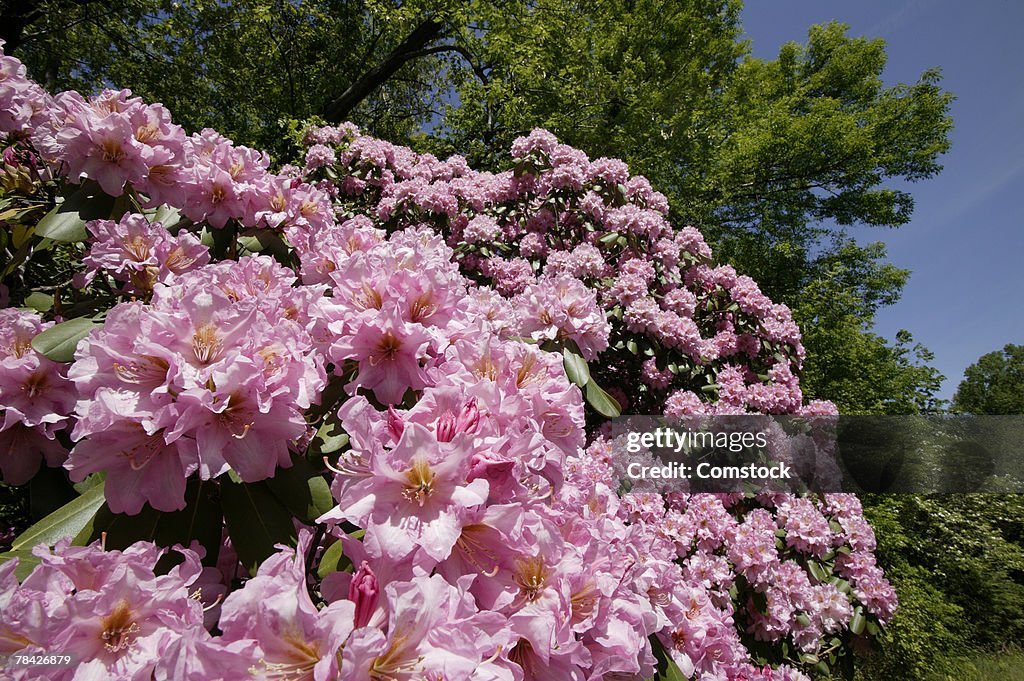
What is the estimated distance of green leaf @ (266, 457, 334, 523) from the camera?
37.3 inches

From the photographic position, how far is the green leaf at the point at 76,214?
1.56m

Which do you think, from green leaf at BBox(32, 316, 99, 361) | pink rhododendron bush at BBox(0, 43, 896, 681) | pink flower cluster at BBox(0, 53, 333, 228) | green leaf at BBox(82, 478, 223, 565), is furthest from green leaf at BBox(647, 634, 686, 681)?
pink flower cluster at BBox(0, 53, 333, 228)

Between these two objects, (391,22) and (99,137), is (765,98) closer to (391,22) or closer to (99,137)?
(391,22)

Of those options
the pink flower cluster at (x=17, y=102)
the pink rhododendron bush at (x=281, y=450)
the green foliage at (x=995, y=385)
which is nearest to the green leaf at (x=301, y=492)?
the pink rhododendron bush at (x=281, y=450)

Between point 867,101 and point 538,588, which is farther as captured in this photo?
point 867,101

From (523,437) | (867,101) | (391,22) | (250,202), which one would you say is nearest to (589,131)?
(391,22)

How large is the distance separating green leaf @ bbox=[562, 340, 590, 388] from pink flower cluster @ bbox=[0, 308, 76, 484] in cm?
147

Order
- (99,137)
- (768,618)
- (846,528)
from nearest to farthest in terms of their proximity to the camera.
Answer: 1. (99,137)
2. (768,618)
3. (846,528)

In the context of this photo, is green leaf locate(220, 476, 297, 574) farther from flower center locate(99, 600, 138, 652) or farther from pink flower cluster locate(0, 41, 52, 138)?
pink flower cluster locate(0, 41, 52, 138)

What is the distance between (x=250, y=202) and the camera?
189 centimetres

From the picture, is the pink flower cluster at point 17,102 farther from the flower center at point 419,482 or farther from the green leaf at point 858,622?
the green leaf at point 858,622

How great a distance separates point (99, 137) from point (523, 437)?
5.37 ft

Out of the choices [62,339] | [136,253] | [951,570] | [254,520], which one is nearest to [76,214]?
[136,253]

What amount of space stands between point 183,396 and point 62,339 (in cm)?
70
